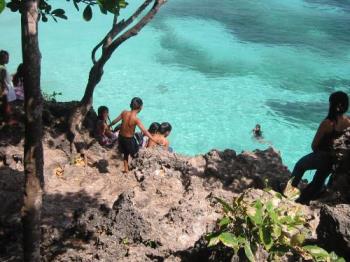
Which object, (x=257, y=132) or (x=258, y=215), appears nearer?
(x=258, y=215)

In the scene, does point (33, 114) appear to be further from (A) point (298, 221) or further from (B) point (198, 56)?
(B) point (198, 56)

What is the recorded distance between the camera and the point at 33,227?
3.76m

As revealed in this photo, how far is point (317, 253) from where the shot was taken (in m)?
3.80

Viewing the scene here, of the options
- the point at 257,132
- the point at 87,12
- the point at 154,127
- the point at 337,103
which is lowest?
the point at 257,132

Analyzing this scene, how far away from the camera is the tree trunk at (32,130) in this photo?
3.32 meters

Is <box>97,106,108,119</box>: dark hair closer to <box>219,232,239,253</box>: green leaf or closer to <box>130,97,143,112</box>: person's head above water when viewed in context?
<box>130,97,143,112</box>: person's head above water

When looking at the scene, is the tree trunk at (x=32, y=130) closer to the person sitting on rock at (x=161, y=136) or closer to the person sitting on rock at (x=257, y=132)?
the person sitting on rock at (x=161, y=136)

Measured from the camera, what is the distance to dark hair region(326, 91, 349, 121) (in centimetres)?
585

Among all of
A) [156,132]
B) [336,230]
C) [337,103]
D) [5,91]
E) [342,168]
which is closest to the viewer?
[336,230]

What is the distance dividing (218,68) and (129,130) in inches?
476

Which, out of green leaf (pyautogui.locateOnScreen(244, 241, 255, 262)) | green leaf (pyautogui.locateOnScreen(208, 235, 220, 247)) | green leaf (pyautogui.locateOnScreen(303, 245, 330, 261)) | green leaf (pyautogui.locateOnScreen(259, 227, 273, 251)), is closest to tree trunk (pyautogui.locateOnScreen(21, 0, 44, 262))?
green leaf (pyautogui.locateOnScreen(208, 235, 220, 247))

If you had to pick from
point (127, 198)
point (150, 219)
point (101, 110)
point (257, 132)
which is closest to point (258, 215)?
point (150, 219)

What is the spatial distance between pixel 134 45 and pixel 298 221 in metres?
19.0

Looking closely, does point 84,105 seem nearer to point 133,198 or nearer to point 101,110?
point 101,110
